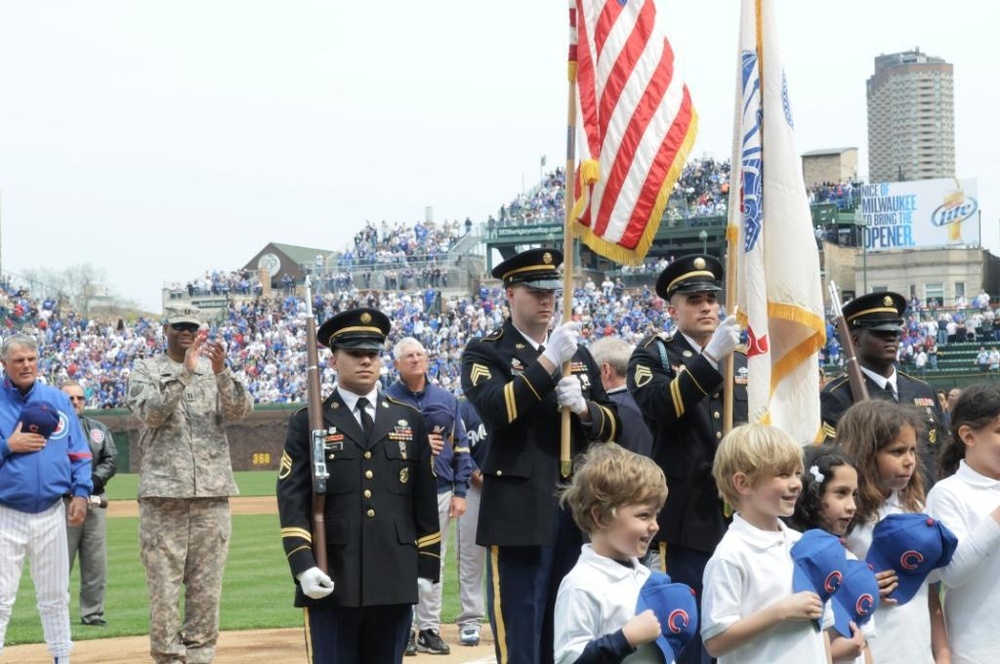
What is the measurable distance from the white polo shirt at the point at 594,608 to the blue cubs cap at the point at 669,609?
0.05m

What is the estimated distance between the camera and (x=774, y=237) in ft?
23.3

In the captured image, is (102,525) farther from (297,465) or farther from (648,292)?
(648,292)

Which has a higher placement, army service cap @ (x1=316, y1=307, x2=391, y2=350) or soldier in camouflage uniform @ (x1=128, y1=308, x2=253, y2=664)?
army service cap @ (x1=316, y1=307, x2=391, y2=350)

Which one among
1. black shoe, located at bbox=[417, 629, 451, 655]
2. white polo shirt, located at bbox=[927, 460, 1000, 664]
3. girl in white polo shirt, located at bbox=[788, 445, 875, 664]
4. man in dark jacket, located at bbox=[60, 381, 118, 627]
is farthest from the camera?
man in dark jacket, located at bbox=[60, 381, 118, 627]

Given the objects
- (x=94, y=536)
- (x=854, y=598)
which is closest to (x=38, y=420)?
(x=94, y=536)

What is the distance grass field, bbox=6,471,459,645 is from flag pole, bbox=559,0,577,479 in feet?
18.6

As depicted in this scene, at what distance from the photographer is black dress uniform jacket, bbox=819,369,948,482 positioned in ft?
24.2

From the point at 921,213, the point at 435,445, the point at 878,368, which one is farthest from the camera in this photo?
the point at 921,213

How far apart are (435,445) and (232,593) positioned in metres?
4.52

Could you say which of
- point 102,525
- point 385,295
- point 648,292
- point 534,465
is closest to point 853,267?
point 648,292

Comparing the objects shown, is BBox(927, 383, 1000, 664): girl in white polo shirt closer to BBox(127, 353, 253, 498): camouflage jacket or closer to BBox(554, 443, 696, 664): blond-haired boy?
BBox(554, 443, 696, 664): blond-haired boy

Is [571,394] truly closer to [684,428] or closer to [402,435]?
[684,428]

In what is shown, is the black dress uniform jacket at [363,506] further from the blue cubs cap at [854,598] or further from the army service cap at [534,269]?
the blue cubs cap at [854,598]

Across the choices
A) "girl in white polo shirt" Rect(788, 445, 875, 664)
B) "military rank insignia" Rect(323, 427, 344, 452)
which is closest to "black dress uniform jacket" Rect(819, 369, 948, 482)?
"girl in white polo shirt" Rect(788, 445, 875, 664)
